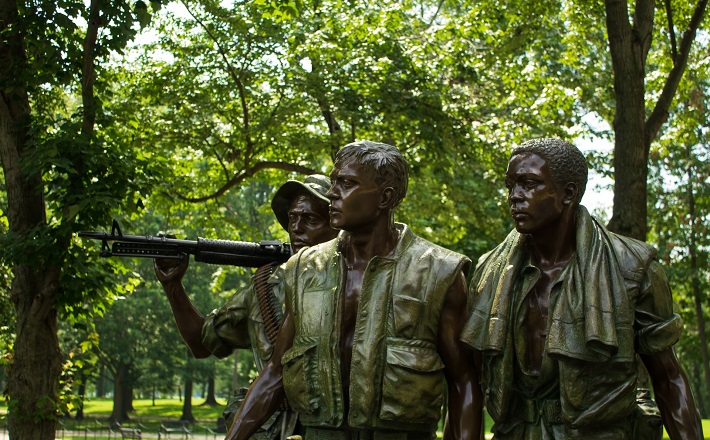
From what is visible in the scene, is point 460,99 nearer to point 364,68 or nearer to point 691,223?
point 364,68

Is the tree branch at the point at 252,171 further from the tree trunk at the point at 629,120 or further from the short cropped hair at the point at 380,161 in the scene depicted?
the short cropped hair at the point at 380,161

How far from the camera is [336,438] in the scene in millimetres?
4496

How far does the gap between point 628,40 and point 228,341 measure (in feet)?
19.9

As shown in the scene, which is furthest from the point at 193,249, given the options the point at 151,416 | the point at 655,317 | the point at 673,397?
the point at 151,416

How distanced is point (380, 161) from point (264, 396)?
47.8 inches

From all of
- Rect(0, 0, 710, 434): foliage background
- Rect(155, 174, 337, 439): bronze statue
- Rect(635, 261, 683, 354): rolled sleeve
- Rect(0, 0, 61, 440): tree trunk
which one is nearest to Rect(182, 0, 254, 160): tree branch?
Rect(0, 0, 710, 434): foliage background

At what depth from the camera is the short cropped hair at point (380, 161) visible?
4.57 m

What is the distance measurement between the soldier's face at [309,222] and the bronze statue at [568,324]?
1.79 m

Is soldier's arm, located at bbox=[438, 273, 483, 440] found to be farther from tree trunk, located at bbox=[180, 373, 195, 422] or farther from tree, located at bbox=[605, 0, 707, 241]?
tree trunk, located at bbox=[180, 373, 195, 422]

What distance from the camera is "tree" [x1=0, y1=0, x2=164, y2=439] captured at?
966 centimetres

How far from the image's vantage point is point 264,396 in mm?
4676

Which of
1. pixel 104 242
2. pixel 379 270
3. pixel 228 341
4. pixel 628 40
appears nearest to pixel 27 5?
pixel 104 242

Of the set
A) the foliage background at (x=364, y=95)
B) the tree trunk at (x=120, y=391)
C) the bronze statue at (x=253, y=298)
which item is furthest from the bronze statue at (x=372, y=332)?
the tree trunk at (x=120, y=391)

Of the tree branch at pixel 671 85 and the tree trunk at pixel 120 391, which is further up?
A: the tree branch at pixel 671 85
